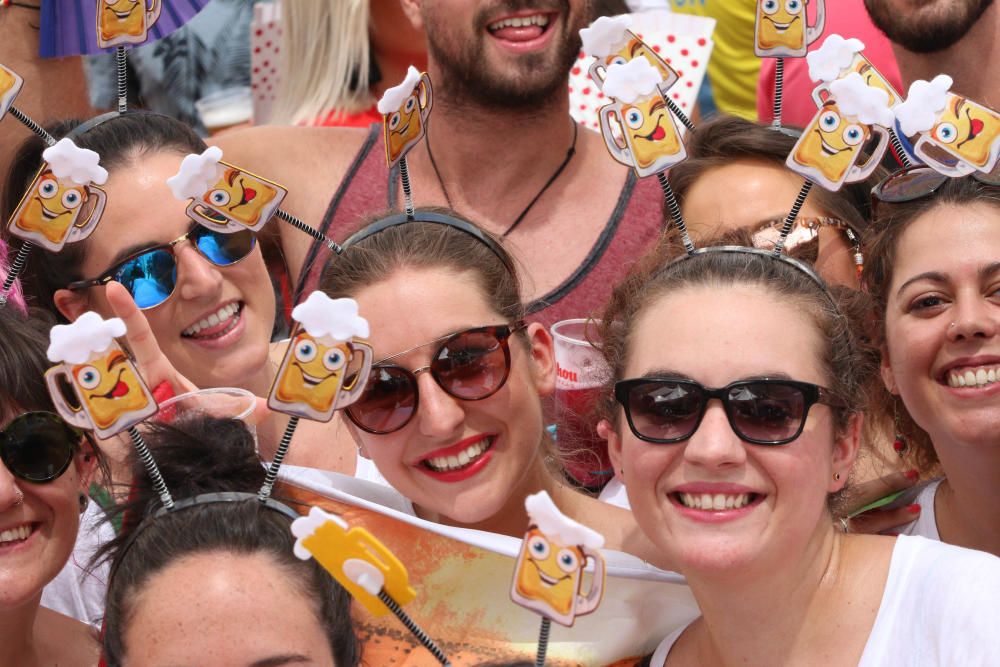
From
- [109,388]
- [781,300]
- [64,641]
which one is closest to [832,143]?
[781,300]

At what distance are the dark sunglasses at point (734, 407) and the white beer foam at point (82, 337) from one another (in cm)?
81

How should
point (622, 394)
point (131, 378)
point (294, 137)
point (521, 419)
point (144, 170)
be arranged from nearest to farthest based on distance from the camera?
point (131, 378) < point (622, 394) < point (521, 419) < point (144, 170) < point (294, 137)

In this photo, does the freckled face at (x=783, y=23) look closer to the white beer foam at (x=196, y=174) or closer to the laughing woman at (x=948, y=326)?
the laughing woman at (x=948, y=326)

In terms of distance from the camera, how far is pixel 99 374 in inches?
79.7

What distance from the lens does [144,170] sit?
303 centimetres

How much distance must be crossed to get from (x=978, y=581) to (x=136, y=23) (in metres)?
1.78

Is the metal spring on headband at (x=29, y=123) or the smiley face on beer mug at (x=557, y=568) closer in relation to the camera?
the smiley face on beer mug at (x=557, y=568)

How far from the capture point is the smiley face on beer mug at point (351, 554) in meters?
1.88

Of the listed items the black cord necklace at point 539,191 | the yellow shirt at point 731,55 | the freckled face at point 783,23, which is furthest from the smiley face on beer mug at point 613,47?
the yellow shirt at point 731,55

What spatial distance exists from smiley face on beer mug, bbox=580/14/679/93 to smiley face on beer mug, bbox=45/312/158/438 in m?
0.91

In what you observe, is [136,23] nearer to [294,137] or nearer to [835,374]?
[294,137]

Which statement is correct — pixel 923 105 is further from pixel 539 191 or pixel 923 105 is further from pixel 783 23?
pixel 539 191

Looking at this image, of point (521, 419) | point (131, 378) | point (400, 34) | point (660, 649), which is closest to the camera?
point (131, 378)

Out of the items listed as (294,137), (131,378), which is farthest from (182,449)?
(294,137)
